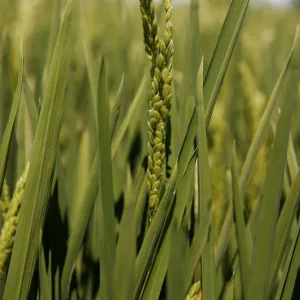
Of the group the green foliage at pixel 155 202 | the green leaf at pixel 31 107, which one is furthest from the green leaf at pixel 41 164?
the green leaf at pixel 31 107

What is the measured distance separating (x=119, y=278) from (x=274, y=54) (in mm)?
1174

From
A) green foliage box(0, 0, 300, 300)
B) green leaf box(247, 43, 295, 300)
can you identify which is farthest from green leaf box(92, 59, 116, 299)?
green leaf box(247, 43, 295, 300)

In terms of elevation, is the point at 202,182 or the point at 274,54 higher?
the point at 274,54

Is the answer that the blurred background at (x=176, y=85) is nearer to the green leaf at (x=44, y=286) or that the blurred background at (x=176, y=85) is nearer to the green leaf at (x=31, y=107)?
the green leaf at (x=31, y=107)

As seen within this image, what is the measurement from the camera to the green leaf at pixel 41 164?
0.37m

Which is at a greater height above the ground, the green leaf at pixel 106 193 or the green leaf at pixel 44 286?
the green leaf at pixel 106 193

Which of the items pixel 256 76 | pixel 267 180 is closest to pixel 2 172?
pixel 267 180

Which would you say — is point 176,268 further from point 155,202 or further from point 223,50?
point 223,50

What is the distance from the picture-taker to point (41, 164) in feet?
1.23

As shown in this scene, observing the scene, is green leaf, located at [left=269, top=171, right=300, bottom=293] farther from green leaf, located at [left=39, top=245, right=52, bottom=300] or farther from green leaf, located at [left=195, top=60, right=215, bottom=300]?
green leaf, located at [left=39, top=245, right=52, bottom=300]

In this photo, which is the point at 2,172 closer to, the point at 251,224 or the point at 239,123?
the point at 251,224

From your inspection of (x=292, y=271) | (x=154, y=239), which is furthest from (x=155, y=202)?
(x=292, y=271)

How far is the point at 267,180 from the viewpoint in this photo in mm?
385

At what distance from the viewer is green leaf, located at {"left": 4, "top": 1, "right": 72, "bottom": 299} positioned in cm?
37
